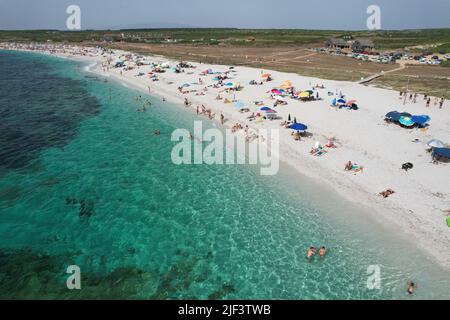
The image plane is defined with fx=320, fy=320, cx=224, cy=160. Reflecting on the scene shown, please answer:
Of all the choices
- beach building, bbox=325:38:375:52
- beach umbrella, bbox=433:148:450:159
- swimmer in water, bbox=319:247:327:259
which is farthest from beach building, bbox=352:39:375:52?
swimmer in water, bbox=319:247:327:259

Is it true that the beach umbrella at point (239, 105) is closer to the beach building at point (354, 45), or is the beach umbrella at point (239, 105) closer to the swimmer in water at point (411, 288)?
the swimmer in water at point (411, 288)

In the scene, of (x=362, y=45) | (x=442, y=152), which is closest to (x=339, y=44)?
(x=362, y=45)

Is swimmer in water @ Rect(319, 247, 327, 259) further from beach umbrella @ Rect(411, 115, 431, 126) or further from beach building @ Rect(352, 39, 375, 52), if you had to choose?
beach building @ Rect(352, 39, 375, 52)

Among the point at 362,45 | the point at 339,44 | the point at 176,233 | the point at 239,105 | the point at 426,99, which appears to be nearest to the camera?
the point at 176,233

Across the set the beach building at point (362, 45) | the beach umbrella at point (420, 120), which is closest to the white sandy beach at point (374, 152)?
the beach umbrella at point (420, 120)

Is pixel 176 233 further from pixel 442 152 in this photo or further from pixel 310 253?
pixel 442 152
